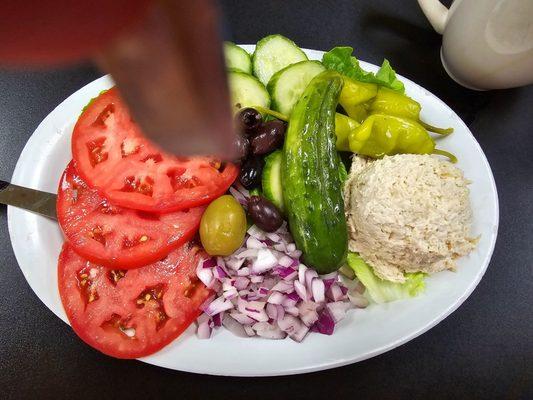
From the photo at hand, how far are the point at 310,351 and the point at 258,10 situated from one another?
149 cm

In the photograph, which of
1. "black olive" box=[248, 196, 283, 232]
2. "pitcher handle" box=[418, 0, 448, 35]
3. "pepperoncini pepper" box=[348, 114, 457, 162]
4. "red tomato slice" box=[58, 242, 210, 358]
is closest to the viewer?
"red tomato slice" box=[58, 242, 210, 358]

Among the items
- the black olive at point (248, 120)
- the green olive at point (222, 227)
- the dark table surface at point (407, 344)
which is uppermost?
the black olive at point (248, 120)

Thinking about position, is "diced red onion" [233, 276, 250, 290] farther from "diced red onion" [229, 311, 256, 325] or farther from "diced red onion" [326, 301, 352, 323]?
"diced red onion" [326, 301, 352, 323]

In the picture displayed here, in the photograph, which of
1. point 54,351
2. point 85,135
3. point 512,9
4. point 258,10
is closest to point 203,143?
point 85,135

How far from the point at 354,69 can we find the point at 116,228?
3.14 ft

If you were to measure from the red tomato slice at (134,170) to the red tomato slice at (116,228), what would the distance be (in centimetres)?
4

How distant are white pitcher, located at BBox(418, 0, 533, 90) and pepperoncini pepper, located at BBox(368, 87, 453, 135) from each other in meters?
0.33

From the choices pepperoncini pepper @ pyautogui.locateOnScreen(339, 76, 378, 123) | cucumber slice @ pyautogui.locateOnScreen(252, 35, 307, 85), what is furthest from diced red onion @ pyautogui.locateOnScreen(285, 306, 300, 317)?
cucumber slice @ pyautogui.locateOnScreen(252, 35, 307, 85)

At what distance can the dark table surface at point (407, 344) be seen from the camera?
139 cm

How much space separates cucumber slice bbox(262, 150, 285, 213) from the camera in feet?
4.73

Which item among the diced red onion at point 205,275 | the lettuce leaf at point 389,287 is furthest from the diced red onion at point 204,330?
the lettuce leaf at point 389,287

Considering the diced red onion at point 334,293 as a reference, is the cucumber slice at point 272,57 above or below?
above

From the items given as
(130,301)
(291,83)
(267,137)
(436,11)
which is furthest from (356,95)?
(130,301)

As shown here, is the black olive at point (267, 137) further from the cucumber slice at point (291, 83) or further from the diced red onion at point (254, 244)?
the diced red onion at point (254, 244)
